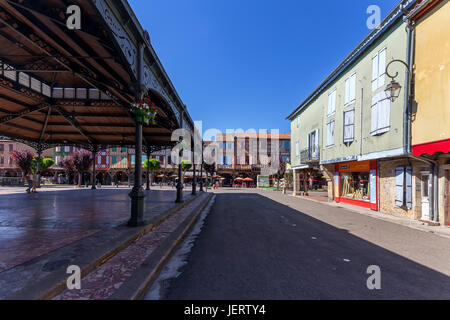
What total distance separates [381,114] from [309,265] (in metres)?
9.90

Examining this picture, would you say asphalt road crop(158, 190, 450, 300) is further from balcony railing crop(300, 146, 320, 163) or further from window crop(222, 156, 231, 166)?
window crop(222, 156, 231, 166)

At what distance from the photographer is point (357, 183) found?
45.7 ft

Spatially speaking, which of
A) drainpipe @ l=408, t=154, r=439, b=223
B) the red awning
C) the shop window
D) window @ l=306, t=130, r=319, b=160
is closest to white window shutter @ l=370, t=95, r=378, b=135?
the red awning

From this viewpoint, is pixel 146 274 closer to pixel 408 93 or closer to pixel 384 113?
pixel 408 93

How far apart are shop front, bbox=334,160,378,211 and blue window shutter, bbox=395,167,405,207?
1.46m

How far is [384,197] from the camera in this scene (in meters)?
11.0

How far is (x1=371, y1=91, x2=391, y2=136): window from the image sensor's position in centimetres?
1004

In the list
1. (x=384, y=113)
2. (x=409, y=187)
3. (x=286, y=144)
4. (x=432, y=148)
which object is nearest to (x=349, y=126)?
(x=384, y=113)

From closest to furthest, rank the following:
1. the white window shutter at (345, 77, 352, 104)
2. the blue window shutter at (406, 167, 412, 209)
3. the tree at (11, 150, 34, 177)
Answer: the blue window shutter at (406, 167, 412, 209), the white window shutter at (345, 77, 352, 104), the tree at (11, 150, 34, 177)

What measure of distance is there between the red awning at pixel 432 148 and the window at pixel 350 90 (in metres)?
5.39

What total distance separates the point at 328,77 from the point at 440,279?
1511 cm

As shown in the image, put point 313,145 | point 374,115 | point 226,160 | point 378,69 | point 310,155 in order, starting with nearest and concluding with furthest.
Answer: point 378,69
point 374,115
point 313,145
point 310,155
point 226,160

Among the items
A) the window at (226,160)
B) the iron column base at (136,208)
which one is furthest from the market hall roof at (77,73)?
the window at (226,160)
